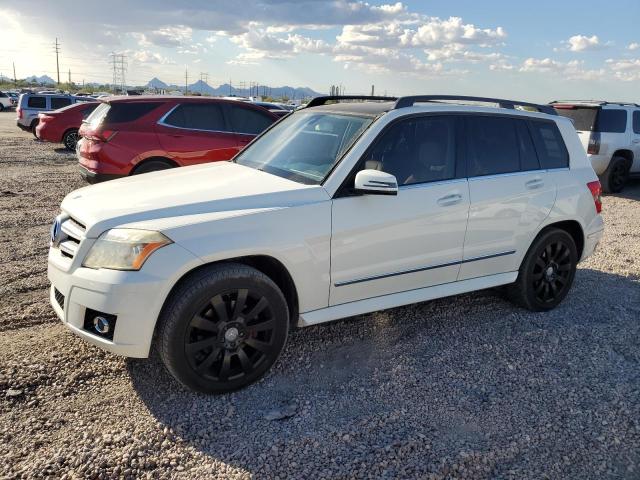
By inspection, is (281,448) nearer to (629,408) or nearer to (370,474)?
(370,474)

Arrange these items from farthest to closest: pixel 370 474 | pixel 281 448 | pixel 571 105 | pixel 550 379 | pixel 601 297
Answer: pixel 571 105 → pixel 601 297 → pixel 550 379 → pixel 281 448 → pixel 370 474

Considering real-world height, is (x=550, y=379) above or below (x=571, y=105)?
below

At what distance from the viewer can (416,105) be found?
160 inches

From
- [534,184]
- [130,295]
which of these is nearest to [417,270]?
[534,184]

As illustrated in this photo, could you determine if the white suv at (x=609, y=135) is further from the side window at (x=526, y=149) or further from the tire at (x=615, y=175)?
the side window at (x=526, y=149)

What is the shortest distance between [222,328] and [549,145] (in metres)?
3.35

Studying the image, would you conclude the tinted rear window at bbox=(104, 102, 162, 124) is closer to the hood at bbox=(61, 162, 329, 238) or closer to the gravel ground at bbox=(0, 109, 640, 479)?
the gravel ground at bbox=(0, 109, 640, 479)

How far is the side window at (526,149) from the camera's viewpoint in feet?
15.0

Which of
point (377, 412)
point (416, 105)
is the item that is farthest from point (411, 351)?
point (416, 105)

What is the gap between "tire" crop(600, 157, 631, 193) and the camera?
1132 centimetres

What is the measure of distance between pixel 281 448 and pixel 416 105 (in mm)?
2619

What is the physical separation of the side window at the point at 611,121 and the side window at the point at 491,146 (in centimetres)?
769

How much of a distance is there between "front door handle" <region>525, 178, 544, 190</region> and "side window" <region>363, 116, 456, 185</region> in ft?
2.63

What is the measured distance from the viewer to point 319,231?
134 inches
